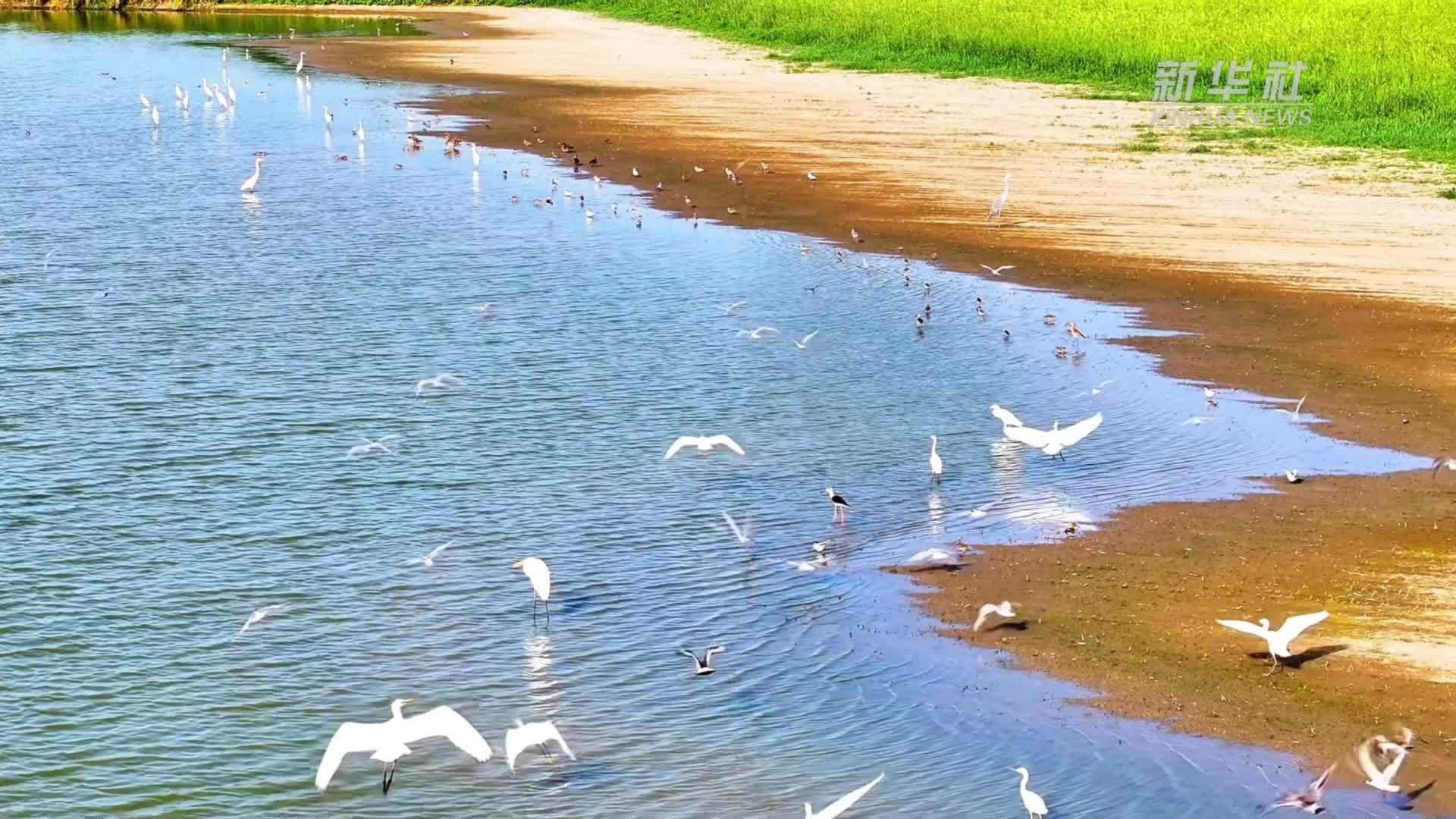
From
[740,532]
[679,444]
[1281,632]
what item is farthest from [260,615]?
[1281,632]

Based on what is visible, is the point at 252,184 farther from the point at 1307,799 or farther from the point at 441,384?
the point at 1307,799

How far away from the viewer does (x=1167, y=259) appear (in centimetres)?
2222

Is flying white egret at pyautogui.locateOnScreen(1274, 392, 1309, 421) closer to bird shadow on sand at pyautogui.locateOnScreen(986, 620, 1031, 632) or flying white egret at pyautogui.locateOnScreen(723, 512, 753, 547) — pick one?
flying white egret at pyautogui.locateOnScreen(723, 512, 753, 547)

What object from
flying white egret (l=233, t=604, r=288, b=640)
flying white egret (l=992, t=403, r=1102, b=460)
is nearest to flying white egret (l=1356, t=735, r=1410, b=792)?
flying white egret (l=992, t=403, r=1102, b=460)

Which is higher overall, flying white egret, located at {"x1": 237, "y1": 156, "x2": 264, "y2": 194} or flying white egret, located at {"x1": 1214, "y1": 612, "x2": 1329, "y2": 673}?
flying white egret, located at {"x1": 1214, "y1": 612, "x2": 1329, "y2": 673}

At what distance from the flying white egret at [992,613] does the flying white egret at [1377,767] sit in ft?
7.58

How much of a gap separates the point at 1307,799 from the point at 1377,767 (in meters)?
0.49

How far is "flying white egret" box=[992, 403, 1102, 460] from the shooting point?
13.7 metres

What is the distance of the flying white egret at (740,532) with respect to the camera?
41.3ft

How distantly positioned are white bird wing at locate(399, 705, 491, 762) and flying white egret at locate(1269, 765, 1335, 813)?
3.75 metres

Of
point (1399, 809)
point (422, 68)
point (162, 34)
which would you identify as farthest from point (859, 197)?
point (162, 34)

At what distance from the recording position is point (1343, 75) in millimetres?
35219

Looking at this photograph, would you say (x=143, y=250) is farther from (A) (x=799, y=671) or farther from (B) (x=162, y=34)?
(B) (x=162, y=34)

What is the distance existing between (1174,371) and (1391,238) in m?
6.66
